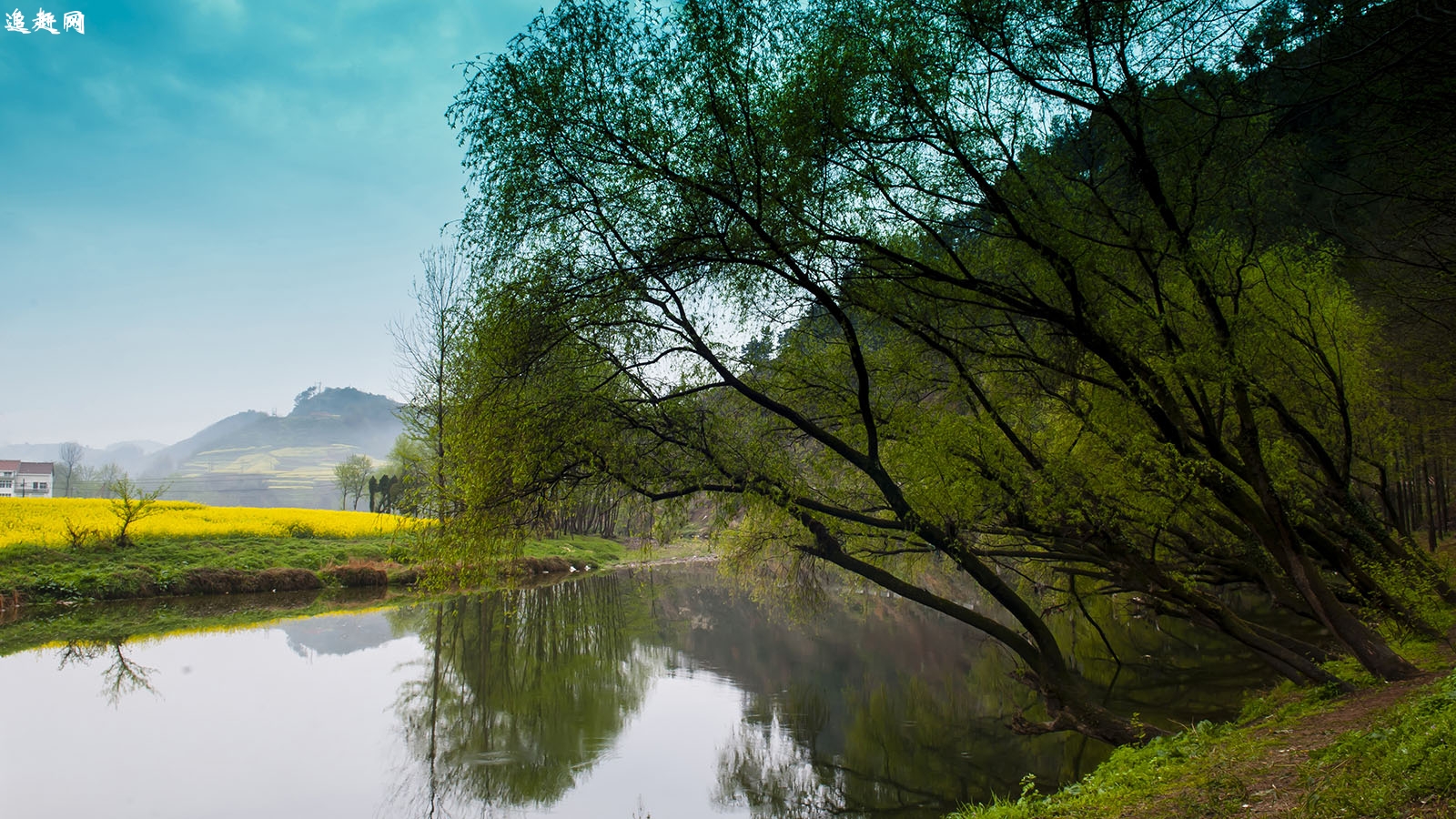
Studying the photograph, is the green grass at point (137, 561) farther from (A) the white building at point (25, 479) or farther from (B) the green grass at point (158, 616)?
(A) the white building at point (25, 479)

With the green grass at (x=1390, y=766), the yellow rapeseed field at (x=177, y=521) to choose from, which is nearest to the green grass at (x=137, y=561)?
the yellow rapeseed field at (x=177, y=521)

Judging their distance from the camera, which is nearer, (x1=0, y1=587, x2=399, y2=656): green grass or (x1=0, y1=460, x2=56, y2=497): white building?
(x1=0, y1=587, x2=399, y2=656): green grass

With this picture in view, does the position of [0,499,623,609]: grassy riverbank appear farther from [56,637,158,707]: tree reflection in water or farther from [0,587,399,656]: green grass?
[56,637,158,707]: tree reflection in water

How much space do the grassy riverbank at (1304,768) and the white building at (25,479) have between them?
129362 mm

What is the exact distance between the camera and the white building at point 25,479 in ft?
331

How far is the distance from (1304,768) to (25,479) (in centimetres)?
14192

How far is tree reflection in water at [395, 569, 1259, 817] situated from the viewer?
409 inches

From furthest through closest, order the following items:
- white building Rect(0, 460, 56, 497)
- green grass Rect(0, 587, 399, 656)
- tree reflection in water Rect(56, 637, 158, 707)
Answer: white building Rect(0, 460, 56, 497), green grass Rect(0, 587, 399, 656), tree reflection in water Rect(56, 637, 158, 707)

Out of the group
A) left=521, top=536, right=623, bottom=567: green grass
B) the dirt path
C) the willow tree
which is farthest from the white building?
the dirt path

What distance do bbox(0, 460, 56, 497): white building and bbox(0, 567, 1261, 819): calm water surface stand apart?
114237mm

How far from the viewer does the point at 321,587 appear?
26.9 m

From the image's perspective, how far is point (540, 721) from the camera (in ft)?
43.2

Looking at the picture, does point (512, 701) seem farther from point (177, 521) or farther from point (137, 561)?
point (177, 521)

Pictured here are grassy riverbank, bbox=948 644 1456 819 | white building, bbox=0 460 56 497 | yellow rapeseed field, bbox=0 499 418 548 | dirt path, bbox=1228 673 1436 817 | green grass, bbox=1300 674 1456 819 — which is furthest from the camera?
white building, bbox=0 460 56 497
